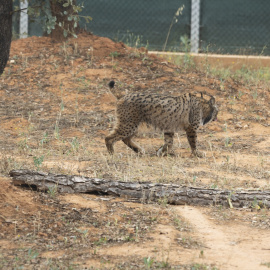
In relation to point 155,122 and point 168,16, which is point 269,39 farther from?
point 155,122

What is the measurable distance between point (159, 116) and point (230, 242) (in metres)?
3.97

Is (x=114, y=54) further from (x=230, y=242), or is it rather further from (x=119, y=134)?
(x=230, y=242)

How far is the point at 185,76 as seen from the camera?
1220cm

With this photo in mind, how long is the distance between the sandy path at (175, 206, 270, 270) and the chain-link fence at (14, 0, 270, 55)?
10.1 meters

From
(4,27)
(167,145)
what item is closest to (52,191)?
(4,27)

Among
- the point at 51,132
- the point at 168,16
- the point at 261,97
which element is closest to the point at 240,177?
the point at 51,132

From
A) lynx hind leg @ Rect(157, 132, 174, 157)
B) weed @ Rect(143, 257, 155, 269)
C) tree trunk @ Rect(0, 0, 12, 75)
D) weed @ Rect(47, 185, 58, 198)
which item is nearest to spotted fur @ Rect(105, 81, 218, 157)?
lynx hind leg @ Rect(157, 132, 174, 157)

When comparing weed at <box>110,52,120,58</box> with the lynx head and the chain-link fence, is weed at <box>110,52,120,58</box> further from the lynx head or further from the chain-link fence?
the lynx head

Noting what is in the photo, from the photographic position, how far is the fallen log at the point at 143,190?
5699 mm

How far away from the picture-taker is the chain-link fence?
15039 mm

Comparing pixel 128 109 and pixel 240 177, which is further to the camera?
pixel 128 109

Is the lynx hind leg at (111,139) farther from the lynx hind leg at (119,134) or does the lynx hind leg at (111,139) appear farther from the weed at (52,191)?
the weed at (52,191)

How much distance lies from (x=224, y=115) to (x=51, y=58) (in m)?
4.09

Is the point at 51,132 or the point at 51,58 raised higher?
the point at 51,58
